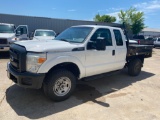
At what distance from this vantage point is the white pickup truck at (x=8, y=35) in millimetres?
9516

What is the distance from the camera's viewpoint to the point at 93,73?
4.97 metres

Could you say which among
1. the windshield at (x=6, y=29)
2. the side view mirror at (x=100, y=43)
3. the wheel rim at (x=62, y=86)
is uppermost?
the windshield at (x=6, y=29)

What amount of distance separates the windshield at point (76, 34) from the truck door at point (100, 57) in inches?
9.4

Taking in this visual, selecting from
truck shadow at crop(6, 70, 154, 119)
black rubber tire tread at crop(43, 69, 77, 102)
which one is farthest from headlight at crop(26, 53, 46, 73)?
truck shadow at crop(6, 70, 154, 119)

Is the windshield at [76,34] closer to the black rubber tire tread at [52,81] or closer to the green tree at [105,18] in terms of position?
the black rubber tire tread at [52,81]

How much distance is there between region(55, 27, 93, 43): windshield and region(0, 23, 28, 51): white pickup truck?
5.57m

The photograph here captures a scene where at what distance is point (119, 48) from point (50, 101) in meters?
2.91

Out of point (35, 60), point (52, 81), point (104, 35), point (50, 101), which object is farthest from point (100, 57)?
point (35, 60)

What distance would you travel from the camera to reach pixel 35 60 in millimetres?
3674

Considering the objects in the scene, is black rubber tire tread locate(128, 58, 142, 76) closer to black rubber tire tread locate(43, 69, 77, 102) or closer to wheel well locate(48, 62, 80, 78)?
wheel well locate(48, 62, 80, 78)

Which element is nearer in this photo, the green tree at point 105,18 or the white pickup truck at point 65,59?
the white pickup truck at point 65,59

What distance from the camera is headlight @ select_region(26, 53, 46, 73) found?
366 centimetres

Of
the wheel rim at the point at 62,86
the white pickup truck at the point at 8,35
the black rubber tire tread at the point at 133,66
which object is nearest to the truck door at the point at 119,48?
the black rubber tire tread at the point at 133,66

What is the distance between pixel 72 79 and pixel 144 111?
1.92 m
